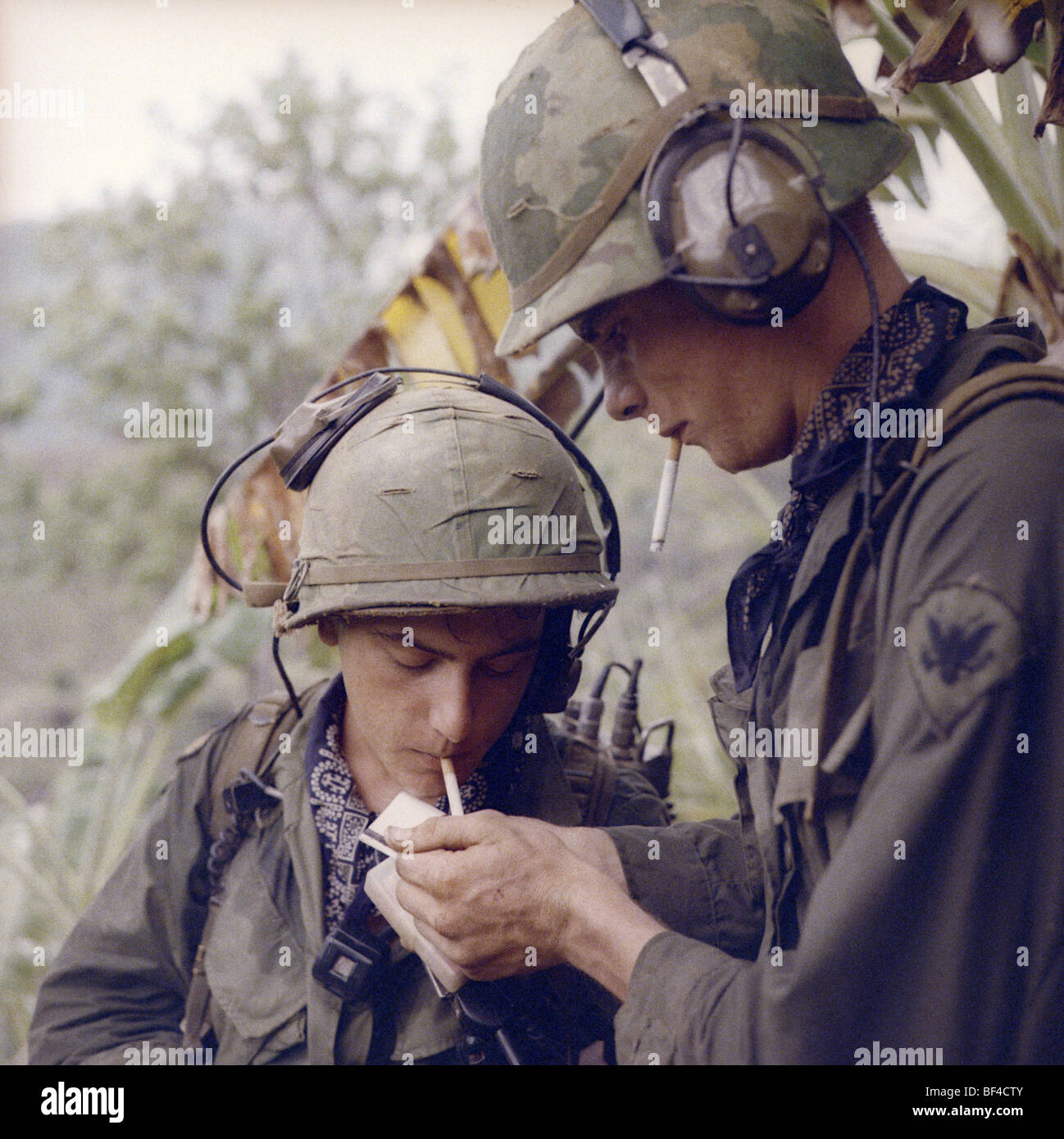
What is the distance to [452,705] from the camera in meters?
2.19

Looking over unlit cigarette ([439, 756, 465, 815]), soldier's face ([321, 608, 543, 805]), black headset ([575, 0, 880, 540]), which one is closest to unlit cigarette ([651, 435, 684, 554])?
soldier's face ([321, 608, 543, 805])

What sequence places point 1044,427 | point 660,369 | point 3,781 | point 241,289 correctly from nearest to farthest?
point 1044,427
point 660,369
point 3,781
point 241,289

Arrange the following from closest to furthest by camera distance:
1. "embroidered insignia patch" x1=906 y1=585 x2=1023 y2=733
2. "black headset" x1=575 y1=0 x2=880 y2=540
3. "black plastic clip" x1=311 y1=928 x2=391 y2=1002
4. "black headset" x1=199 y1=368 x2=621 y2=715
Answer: "embroidered insignia patch" x1=906 y1=585 x2=1023 y2=733 < "black headset" x1=575 y1=0 x2=880 y2=540 < "black plastic clip" x1=311 y1=928 x2=391 y2=1002 < "black headset" x1=199 y1=368 x2=621 y2=715

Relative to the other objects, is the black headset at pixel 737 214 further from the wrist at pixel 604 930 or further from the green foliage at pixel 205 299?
the green foliage at pixel 205 299

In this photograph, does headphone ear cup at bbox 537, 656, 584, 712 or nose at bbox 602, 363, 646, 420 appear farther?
headphone ear cup at bbox 537, 656, 584, 712

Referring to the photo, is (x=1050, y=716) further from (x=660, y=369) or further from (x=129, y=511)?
(x=129, y=511)

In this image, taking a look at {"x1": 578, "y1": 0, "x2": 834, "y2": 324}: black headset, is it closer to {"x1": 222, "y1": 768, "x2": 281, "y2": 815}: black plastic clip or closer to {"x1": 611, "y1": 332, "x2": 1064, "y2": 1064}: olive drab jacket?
{"x1": 611, "y1": 332, "x2": 1064, "y2": 1064}: olive drab jacket

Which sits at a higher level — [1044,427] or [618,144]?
[618,144]

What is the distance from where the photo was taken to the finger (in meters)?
1.85

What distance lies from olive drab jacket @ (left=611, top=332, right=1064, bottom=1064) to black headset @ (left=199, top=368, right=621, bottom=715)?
91 centimetres

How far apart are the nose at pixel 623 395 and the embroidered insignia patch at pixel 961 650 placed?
0.70 meters

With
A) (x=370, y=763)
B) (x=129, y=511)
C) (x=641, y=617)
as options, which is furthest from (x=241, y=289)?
(x=370, y=763)

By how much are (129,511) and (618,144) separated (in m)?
8.16
